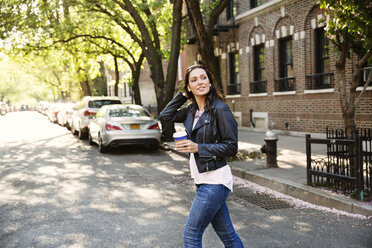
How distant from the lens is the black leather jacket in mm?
3033

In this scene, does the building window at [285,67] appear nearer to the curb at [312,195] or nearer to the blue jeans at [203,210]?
the curb at [312,195]

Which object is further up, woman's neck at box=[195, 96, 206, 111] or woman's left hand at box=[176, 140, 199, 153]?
woman's neck at box=[195, 96, 206, 111]

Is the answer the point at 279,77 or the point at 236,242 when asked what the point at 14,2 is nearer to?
the point at 279,77

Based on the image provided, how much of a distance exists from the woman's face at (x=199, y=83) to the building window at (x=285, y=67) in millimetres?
14169

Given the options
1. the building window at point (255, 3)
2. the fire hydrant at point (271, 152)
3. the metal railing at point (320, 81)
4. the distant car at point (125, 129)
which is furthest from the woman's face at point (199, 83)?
the building window at point (255, 3)

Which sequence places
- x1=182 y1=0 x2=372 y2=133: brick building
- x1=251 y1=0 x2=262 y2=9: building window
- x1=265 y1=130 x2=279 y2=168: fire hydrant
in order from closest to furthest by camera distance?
x1=265 y1=130 x2=279 y2=168: fire hydrant, x1=182 y1=0 x2=372 y2=133: brick building, x1=251 y1=0 x2=262 y2=9: building window

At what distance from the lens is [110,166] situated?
35.1 feet

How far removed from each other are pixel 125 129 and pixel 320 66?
24.8 feet

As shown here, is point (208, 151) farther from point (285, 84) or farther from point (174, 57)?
point (285, 84)

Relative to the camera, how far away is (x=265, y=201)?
22.3 feet

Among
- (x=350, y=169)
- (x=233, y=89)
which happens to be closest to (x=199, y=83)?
(x=350, y=169)

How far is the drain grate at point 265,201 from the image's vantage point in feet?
21.2

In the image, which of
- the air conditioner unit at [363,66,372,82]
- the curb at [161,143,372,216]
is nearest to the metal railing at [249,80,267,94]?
the air conditioner unit at [363,66,372,82]

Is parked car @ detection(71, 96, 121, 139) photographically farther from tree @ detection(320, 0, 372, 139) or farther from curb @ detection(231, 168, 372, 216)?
tree @ detection(320, 0, 372, 139)
